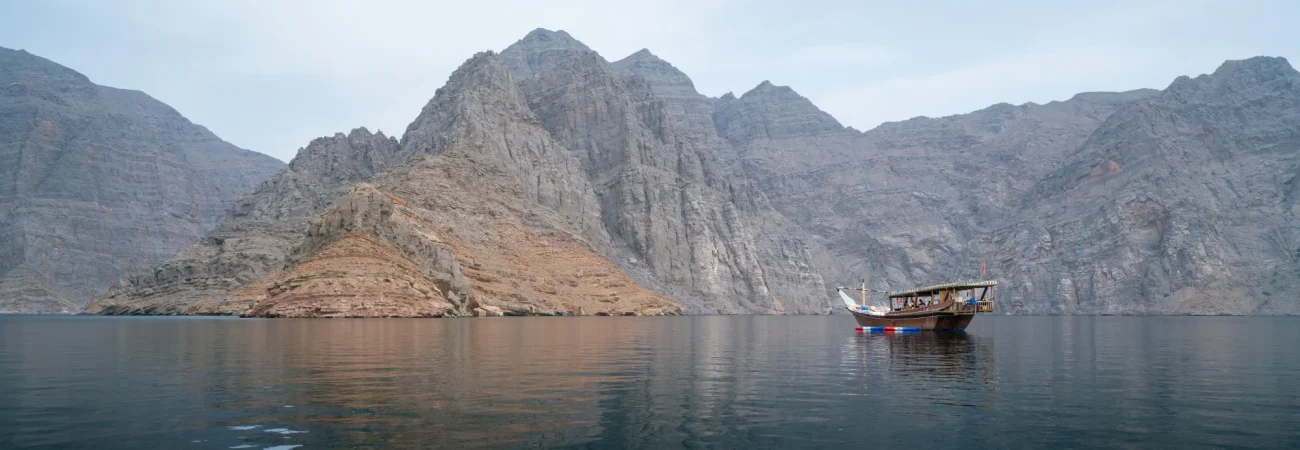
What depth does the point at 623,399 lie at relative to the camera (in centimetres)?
2664

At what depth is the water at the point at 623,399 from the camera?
2000 centimetres

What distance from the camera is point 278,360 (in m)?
40.1

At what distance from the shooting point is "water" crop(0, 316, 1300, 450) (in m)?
20.0

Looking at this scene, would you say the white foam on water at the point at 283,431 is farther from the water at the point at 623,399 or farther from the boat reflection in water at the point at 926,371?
the boat reflection in water at the point at 926,371

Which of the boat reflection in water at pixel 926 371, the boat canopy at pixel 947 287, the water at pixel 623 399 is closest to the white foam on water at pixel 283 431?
the water at pixel 623 399

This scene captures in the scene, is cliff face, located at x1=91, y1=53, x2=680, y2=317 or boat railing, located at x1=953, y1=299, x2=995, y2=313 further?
cliff face, located at x1=91, y1=53, x2=680, y2=317

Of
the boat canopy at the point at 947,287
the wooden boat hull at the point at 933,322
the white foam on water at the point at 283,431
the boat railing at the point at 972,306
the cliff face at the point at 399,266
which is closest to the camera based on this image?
the white foam on water at the point at 283,431

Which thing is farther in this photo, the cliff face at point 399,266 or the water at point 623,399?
the cliff face at point 399,266

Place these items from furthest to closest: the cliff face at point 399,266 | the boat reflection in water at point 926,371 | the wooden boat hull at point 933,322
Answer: the cliff face at point 399,266 < the wooden boat hull at point 933,322 < the boat reflection in water at point 926,371

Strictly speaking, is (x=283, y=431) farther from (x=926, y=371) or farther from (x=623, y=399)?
(x=926, y=371)

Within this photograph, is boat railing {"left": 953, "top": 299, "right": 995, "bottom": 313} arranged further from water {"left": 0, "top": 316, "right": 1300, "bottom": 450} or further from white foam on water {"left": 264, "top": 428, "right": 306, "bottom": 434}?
white foam on water {"left": 264, "top": 428, "right": 306, "bottom": 434}

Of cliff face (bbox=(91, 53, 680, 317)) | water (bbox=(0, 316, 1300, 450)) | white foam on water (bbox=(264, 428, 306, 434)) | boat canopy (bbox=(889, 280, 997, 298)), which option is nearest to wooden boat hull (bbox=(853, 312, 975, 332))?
boat canopy (bbox=(889, 280, 997, 298))

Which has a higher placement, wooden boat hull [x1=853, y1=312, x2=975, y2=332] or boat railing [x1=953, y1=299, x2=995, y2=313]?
boat railing [x1=953, y1=299, x2=995, y2=313]

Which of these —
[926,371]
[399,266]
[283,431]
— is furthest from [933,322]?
[399,266]
